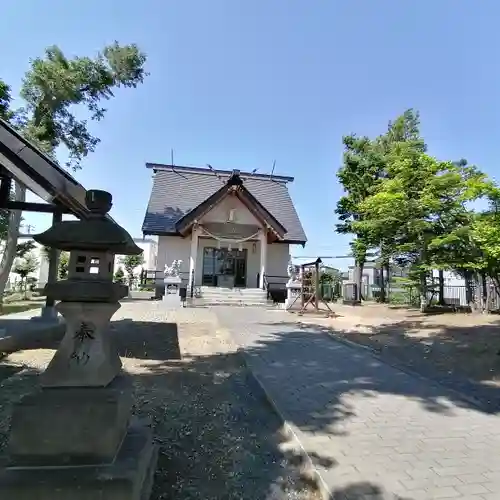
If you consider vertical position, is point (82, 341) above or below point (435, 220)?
below

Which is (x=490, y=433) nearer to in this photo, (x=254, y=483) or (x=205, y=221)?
(x=254, y=483)

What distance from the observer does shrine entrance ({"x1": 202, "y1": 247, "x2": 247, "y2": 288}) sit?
Result: 2230 cm

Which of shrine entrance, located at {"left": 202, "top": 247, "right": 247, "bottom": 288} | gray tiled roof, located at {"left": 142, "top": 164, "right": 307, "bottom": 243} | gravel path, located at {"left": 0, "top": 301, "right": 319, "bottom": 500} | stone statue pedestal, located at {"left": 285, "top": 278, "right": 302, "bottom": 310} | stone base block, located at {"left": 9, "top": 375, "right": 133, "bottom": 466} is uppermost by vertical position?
gray tiled roof, located at {"left": 142, "top": 164, "right": 307, "bottom": 243}

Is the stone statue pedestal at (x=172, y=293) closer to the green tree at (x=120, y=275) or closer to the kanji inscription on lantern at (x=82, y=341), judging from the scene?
the kanji inscription on lantern at (x=82, y=341)

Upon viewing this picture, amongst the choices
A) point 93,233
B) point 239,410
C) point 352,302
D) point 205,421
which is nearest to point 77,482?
point 93,233

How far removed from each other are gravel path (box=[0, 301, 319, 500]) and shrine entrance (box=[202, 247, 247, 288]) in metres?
14.1

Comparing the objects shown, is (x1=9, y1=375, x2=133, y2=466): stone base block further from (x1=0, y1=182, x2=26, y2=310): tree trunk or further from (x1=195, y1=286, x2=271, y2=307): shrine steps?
(x1=195, y1=286, x2=271, y2=307): shrine steps

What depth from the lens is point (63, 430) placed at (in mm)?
2613

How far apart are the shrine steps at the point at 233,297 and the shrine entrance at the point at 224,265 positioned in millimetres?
2464

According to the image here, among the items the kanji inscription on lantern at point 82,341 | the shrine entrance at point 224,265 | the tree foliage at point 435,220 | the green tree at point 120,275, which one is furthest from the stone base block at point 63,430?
the green tree at point 120,275

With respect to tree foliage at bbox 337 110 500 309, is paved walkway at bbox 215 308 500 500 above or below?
below

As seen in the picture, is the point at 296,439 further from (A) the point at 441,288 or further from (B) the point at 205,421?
(A) the point at 441,288

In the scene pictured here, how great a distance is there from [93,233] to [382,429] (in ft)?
11.7

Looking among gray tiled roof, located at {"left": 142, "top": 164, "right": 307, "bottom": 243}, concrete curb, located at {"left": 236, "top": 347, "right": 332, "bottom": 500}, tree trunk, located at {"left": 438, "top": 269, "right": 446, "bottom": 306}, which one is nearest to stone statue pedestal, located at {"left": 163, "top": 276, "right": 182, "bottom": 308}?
gray tiled roof, located at {"left": 142, "top": 164, "right": 307, "bottom": 243}
